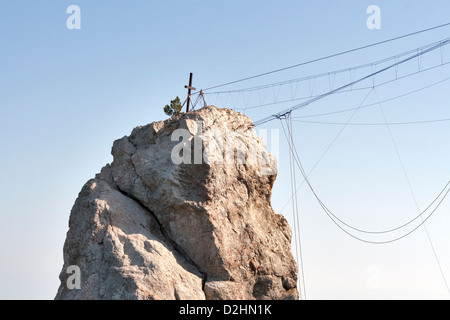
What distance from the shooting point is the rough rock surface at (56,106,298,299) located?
639 inches

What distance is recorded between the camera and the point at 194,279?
1700 cm

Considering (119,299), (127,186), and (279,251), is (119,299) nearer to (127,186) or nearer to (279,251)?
(127,186)

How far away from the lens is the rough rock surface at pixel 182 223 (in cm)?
1623

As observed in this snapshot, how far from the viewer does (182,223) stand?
17922 mm

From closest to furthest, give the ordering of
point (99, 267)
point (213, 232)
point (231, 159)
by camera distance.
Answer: point (99, 267), point (213, 232), point (231, 159)

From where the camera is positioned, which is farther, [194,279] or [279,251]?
[279,251]
